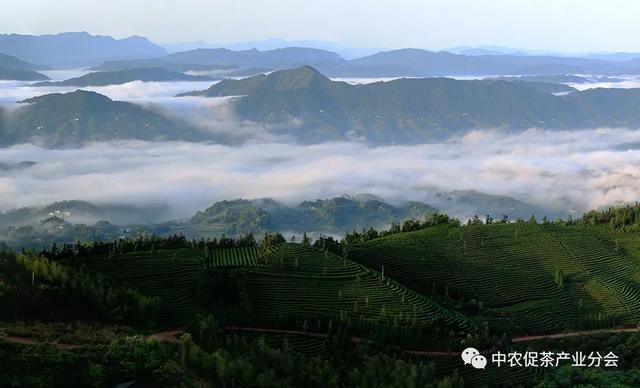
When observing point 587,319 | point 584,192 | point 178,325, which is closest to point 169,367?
point 178,325

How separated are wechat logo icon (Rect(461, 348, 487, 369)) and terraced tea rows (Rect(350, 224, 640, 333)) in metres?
6.85

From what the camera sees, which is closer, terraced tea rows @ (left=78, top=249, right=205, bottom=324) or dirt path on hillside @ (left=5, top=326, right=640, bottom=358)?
dirt path on hillside @ (left=5, top=326, right=640, bottom=358)

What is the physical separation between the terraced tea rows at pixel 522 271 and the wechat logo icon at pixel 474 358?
6845 millimetres

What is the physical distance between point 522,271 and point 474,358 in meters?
19.0

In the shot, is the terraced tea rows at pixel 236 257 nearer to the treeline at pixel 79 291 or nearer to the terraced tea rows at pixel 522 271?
the terraced tea rows at pixel 522 271

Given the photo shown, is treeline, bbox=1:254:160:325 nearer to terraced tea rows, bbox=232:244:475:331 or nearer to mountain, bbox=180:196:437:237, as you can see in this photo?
terraced tea rows, bbox=232:244:475:331

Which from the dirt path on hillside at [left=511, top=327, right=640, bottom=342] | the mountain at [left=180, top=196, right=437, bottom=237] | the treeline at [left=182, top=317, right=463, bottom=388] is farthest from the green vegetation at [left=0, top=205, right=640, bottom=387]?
the mountain at [left=180, top=196, right=437, bottom=237]

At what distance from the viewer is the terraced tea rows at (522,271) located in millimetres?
47188

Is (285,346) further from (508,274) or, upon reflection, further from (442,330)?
(508,274)

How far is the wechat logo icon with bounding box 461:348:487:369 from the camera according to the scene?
117ft

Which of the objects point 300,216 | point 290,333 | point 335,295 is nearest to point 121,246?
point 335,295

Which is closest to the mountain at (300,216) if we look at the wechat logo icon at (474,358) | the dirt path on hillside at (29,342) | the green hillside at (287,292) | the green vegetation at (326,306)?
the green vegetation at (326,306)

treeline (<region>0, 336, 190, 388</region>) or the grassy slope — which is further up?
treeline (<region>0, 336, 190, 388</region>)

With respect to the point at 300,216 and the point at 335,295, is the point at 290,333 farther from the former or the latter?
the point at 300,216
